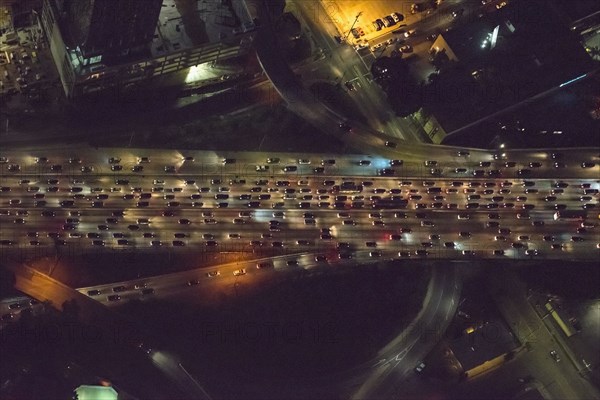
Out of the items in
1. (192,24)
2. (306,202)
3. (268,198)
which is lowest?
(306,202)

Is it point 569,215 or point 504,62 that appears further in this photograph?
point 504,62

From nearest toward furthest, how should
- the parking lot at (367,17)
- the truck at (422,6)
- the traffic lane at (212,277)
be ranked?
the traffic lane at (212,277)
the parking lot at (367,17)
the truck at (422,6)

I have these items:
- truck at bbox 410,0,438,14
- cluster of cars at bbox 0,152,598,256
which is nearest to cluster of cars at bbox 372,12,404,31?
truck at bbox 410,0,438,14

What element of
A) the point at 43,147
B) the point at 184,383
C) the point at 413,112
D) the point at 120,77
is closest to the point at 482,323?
the point at 413,112

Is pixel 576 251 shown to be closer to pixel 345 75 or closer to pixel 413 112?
pixel 413 112

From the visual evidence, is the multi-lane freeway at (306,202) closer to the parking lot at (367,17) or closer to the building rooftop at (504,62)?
the building rooftop at (504,62)

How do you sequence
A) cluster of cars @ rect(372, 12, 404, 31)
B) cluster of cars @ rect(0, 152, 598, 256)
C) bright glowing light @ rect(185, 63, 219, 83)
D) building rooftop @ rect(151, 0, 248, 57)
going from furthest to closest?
cluster of cars @ rect(372, 12, 404, 31), bright glowing light @ rect(185, 63, 219, 83), building rooftop @ rect(151, 0, 248, 57), cluster of cars @ rect(0, 152, 598, 256)

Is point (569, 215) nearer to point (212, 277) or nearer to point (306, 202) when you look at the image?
point (306, 202)

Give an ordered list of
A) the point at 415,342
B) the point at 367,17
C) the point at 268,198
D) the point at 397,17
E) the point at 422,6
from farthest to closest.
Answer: the point at 422,6
the point at 367,17
the point at 397,17
the point at 268,198
the point at 415,342

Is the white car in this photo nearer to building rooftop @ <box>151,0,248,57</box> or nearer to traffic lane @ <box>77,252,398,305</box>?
building rooftop @ <box>151,0,248,57</box>

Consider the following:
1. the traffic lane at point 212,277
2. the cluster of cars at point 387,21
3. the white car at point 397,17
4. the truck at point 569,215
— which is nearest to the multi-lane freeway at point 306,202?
the truck at point 569,215

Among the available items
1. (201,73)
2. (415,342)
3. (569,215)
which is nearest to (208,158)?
(201,73)
